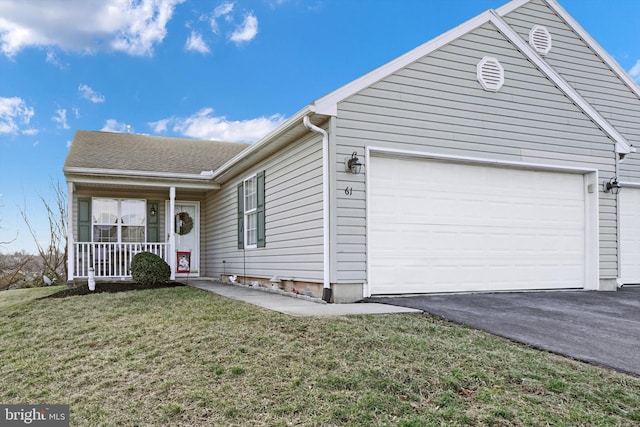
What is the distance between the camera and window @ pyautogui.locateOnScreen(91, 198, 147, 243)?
12.5 meters

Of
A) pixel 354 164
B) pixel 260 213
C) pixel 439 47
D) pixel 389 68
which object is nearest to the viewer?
pixel 354 164

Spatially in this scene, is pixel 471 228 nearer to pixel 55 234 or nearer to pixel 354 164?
pixel 354 164

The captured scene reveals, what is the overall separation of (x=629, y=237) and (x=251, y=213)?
8101 mm

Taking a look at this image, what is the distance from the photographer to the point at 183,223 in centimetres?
1345

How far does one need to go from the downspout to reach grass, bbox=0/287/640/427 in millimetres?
1318

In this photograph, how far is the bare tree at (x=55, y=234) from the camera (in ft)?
51.8

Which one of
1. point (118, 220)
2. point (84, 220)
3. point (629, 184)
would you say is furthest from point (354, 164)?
point (84, 220)

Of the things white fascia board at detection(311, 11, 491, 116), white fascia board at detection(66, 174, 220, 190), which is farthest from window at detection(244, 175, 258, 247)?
white fascia board at detection(311, 11, 491, 116)

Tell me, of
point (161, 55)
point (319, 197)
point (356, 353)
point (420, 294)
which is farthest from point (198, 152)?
point (356, 353)

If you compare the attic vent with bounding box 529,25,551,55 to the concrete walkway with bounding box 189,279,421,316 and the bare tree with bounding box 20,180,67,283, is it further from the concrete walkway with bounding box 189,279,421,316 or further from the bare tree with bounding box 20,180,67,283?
the bare tree with bounding box 20,180,67,283

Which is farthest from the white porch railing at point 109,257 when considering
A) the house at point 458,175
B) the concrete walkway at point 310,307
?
the concrete walkway at point 310,307

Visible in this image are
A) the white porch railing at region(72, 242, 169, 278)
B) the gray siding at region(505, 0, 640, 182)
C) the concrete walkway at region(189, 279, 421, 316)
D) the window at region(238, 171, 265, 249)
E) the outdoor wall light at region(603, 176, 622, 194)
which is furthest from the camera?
the white porch railing at region(72, 242, 169, 278)

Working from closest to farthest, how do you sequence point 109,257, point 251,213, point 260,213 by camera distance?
point 260,213
point 251,213
point 109,257

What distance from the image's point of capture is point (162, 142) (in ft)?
49.8
